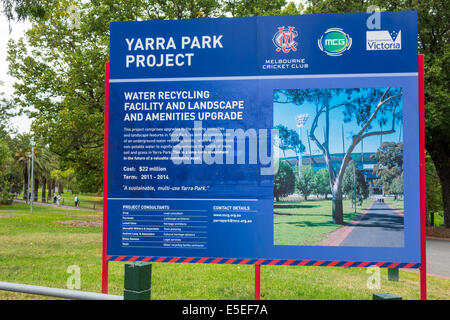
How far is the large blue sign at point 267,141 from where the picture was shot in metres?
5.12

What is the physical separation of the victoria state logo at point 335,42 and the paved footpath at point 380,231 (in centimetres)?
210

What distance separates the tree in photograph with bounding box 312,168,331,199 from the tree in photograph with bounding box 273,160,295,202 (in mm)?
332

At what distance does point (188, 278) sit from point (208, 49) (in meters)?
4.44

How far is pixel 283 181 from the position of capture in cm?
532

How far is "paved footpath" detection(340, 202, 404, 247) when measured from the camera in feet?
16.8

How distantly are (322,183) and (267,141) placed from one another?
0.97 meters

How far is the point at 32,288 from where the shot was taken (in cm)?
425

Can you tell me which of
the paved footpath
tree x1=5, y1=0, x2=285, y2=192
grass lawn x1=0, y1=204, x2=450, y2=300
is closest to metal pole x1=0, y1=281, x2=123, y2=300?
grass lawn x1=0, y1=204, x2=450, y2=300

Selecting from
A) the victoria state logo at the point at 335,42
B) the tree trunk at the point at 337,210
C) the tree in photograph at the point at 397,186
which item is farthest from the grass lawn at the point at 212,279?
the victoria state logo at the point at 335,42

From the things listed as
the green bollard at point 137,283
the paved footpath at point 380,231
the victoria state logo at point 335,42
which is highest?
the victoria state logo at point 335,42

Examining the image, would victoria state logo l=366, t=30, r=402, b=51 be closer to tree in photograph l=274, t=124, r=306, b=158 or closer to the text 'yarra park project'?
tree in photograph l=274, t=124, r=306, b=158

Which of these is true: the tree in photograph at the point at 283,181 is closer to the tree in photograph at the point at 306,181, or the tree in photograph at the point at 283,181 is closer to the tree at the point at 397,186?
the tree in photograph at the point at 306,181

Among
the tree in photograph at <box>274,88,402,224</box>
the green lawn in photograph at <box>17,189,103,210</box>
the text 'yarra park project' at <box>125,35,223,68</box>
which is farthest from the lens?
the green lawn in photograph at <box>17,189,103,210</box>
